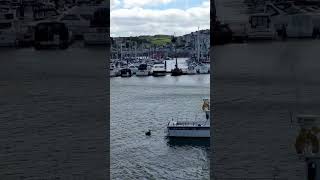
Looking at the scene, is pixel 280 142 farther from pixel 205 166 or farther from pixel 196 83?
pixel 196 83

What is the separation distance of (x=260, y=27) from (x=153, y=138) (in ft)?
46.2

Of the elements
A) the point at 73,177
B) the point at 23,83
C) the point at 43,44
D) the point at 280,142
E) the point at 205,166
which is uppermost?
the point at 43,44

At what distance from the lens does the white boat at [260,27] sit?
26.7 feet

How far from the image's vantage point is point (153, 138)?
21938 millimetres

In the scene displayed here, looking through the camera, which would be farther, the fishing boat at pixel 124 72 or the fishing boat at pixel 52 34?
the fishing boat at pixel 124 72

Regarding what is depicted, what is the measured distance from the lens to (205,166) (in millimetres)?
16766

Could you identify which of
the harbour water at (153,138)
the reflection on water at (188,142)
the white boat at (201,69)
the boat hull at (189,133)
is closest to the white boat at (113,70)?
the white boat at (201,69)

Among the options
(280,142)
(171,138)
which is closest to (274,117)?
(280,142)

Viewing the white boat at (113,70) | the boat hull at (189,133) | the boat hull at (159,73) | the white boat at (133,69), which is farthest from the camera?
the white boat at (133,69)

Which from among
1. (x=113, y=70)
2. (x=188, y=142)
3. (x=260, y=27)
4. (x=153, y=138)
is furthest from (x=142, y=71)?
(x=260, y=27)

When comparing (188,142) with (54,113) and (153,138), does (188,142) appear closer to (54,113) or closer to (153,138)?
(153,138)

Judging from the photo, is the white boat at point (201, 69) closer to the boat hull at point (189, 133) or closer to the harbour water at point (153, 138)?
the harbour water at point (153, 138)

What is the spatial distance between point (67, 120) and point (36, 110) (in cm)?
45

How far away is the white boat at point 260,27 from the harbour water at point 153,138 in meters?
7.28
